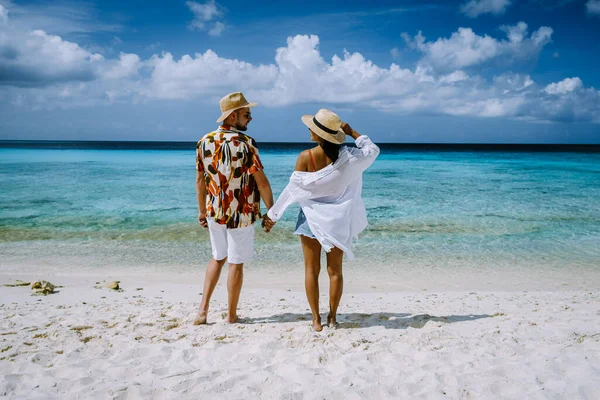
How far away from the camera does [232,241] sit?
3.91 m

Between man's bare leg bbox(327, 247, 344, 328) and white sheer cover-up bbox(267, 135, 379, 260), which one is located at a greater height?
white sheer cover-up bbox(267, 135, 379, 260)

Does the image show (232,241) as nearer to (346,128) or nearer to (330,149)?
(330,149)

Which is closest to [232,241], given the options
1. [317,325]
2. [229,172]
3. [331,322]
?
[229,172]

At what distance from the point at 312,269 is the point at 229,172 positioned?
1.14 meters

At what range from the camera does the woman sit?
12.0ft

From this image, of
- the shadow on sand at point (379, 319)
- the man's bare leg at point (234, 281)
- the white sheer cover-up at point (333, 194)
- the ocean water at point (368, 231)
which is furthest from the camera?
the ocean water at point (368, 231)

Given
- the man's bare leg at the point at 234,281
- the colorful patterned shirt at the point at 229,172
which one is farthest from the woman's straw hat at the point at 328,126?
the man's bare leg at the point at 234,281

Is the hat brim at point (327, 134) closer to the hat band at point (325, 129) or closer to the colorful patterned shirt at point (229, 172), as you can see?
the hat band at point (325, 129)

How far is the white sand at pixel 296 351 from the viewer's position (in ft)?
9.21

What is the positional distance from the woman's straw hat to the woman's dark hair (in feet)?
0.22

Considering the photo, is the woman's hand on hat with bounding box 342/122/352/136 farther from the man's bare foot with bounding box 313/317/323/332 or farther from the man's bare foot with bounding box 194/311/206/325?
the man's bare foot with bounding box 194/311/206/325

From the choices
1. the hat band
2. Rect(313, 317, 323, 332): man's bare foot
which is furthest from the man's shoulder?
Rect(313, 317, 323, 332): man's bare foot

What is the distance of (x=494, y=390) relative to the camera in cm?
278

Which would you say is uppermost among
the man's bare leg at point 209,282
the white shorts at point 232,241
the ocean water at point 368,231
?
the white shorts at point 232,241
